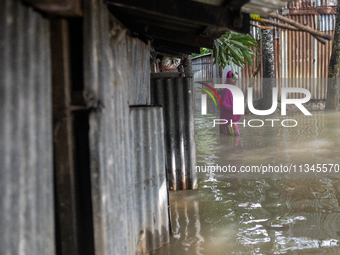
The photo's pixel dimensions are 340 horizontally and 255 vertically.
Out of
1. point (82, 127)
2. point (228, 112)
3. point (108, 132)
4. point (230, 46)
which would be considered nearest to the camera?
point (82, 127)

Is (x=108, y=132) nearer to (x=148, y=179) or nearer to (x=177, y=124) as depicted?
(x=148, y=179)

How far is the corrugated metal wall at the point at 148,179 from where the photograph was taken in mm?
2959

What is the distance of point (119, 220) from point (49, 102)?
3.31ft

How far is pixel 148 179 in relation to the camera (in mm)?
3043

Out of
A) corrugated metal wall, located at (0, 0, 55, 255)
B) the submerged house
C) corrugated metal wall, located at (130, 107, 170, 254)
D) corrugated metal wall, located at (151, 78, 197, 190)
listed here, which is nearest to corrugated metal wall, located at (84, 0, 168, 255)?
the submerged house

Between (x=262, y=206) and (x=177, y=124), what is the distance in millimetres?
1627

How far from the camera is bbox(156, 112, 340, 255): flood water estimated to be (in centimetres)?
318

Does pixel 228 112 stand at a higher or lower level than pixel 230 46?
lower

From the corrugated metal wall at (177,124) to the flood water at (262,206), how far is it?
322 mm

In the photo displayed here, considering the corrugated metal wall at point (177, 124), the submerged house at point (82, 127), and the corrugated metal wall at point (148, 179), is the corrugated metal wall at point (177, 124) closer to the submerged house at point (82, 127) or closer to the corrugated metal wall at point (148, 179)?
the submerged house at point (82, 127)

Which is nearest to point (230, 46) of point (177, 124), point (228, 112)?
point (228, 112)

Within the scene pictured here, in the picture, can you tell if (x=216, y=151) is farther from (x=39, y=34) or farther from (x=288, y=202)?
(x=39, y=34)

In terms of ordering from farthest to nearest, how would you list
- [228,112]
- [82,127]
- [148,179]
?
1. [228,112]
2. [148,179]
3. [82,127]

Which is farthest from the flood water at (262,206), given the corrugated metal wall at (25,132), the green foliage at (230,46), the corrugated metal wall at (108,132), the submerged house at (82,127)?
the green foliage at (230,46)
